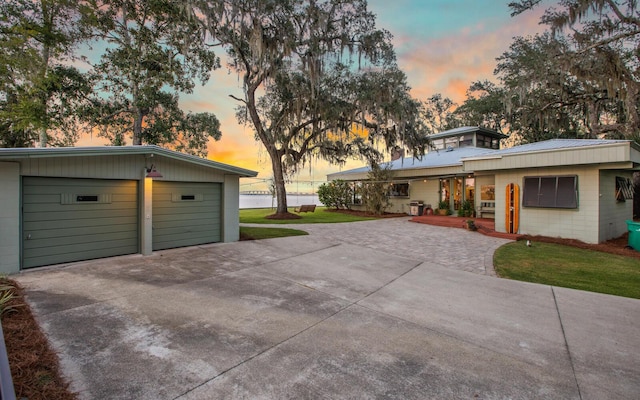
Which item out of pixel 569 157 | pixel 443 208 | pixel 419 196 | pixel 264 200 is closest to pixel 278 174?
pixel 419 196

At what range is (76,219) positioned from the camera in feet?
20.4

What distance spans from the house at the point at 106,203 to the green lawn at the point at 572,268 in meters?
7.32

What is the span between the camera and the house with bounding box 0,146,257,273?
5398mm

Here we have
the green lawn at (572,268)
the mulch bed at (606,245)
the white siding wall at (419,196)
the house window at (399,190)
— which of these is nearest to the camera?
the green lawn at (572,268)

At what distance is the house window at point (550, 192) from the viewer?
9.02m

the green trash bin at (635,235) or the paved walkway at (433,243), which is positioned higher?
the green trash bin at (635,235)

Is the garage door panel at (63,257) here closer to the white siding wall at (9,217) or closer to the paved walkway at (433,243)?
the white siding wall at (9,217)

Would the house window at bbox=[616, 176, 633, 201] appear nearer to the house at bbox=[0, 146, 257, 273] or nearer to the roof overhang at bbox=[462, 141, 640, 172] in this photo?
the roof overhang at bbox=[462, 141, 640, 172]

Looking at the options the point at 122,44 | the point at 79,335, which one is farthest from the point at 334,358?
the point at 122,44

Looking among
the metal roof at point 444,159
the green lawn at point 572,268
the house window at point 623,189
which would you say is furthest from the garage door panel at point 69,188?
the house window at point 623,189

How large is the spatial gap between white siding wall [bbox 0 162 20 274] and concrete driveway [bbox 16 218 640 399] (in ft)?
1.53

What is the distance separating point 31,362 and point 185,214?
5.82m

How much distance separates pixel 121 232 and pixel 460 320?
7.41 m

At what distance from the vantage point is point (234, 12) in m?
12.3
